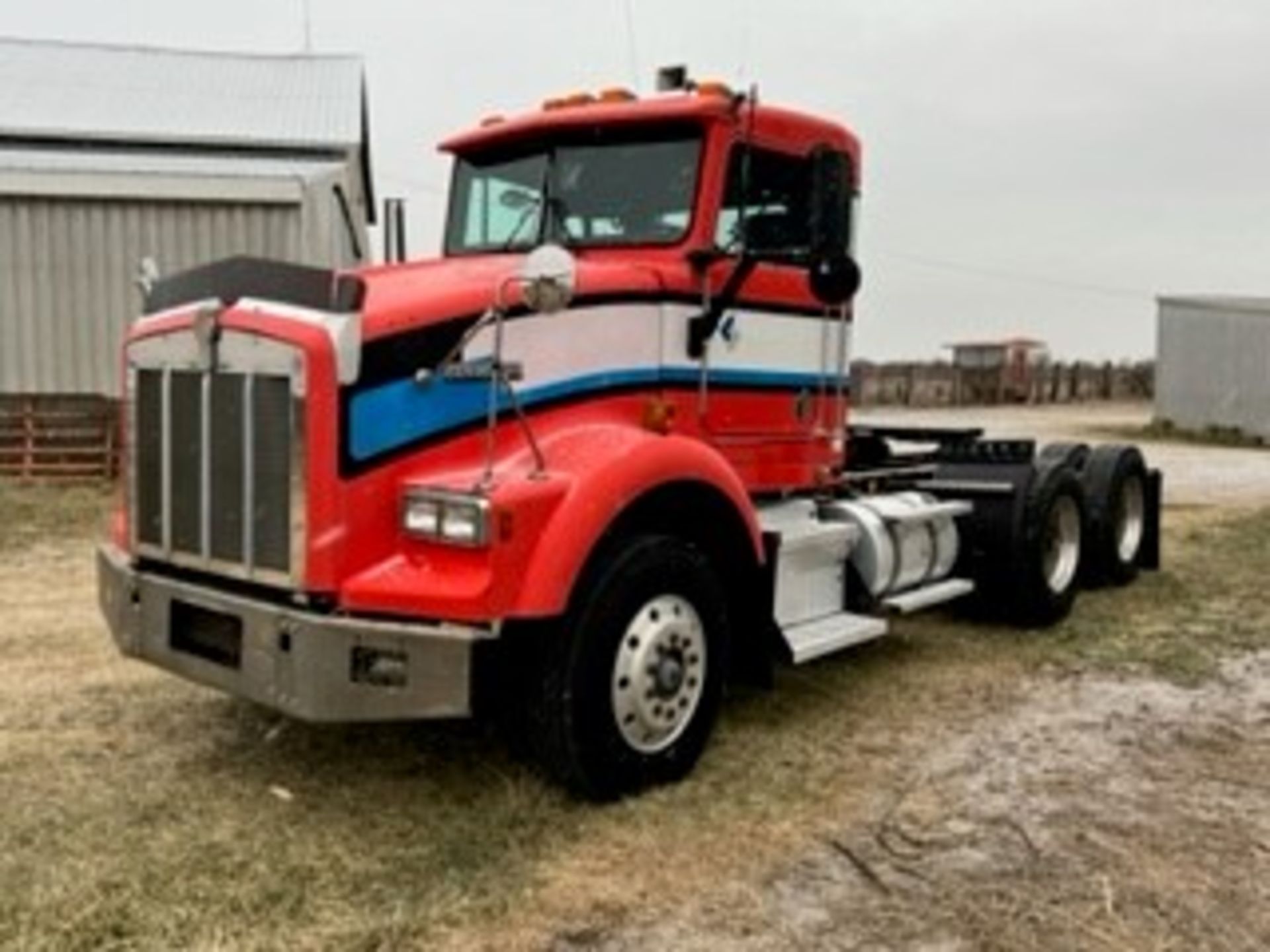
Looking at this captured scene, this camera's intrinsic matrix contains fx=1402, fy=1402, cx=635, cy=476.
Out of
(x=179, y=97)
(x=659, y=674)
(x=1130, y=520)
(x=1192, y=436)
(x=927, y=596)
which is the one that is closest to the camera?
(x=659, y=674)

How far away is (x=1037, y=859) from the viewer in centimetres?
468

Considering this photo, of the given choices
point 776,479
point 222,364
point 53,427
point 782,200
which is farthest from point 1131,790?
point 53,427

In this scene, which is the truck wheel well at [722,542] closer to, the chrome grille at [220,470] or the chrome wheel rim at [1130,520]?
the chrome grille at [220,470]

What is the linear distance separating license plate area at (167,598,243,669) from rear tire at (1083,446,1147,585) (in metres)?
6.33

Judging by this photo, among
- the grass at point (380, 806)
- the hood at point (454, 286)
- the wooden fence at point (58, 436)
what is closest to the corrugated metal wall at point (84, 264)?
the wooden fence at point (58, 436)

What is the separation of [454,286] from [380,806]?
1.92 metres

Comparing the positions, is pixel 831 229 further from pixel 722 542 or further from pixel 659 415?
pixel 722 542

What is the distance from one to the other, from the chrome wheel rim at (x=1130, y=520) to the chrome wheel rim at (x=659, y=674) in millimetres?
5435

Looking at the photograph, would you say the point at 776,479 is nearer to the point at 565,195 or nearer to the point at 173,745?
the point at 565,195

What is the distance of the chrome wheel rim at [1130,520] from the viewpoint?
390 inches

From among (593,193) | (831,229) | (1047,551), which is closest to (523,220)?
(593,193)

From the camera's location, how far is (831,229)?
6.03 metres

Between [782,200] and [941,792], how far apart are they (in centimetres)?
261

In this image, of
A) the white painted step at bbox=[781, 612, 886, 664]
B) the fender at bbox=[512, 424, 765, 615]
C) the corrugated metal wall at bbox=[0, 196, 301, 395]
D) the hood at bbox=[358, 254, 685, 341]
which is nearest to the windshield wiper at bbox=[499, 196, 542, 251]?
the hood at bbox=[358, 254, 685, 341]
